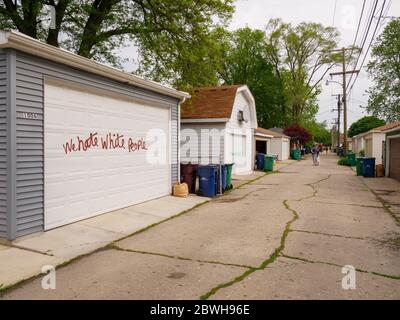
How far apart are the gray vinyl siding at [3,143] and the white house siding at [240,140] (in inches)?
484

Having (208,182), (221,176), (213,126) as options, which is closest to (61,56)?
(208,182)

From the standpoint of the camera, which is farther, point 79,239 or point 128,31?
point 128,31

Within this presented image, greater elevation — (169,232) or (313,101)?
(313,101)

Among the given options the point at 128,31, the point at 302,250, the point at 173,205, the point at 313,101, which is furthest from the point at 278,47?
the point at 302,250

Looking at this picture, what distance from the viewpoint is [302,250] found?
5.75 metres

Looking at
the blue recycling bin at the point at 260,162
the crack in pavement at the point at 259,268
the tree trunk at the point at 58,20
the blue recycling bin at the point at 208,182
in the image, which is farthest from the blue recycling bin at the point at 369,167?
the tree trunk at the point at 58,20

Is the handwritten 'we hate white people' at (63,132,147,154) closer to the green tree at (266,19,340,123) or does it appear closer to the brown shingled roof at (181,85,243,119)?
the brown shingled roof at (181,85,243,119)

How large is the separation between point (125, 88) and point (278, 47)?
45163mm

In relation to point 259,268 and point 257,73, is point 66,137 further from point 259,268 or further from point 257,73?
point 257,73

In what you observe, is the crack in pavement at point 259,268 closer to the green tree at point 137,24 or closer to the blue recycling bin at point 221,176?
the blue recycling bin at point 221,176

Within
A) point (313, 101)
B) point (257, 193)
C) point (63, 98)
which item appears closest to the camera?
point (63, 98)

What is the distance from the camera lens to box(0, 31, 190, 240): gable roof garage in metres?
5.79

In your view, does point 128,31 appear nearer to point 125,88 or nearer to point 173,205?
point 125,88
